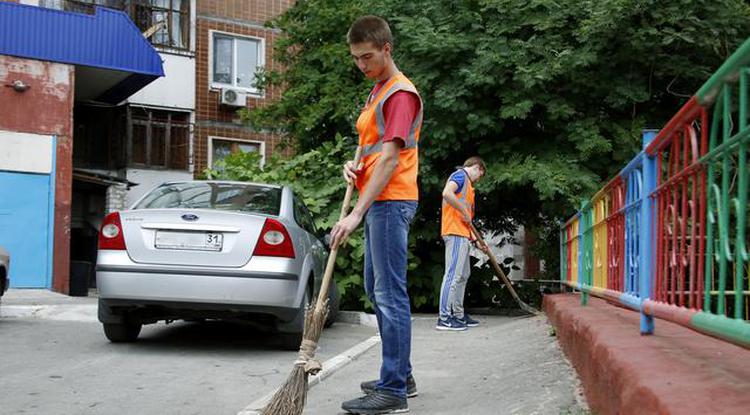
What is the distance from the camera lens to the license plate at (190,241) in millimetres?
6250

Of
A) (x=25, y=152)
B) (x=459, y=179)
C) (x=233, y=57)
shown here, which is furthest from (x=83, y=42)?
(x=459, y=179)

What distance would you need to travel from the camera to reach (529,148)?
36.3 ft

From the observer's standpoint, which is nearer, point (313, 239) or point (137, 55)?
point (313, 239)

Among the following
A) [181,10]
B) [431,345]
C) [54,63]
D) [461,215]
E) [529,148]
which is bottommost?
[431,345]

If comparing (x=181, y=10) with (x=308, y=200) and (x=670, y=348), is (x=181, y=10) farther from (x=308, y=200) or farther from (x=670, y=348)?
(x=670, y=348)

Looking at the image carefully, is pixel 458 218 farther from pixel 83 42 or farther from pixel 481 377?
pixel 83 42

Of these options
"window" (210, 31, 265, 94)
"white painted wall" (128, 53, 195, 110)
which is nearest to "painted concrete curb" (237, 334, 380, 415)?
"white painted wall" (128, 53, 195, 110)

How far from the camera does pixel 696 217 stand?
2.68 meters

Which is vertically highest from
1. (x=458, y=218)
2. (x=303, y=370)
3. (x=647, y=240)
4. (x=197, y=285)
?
(x=458, y=218)

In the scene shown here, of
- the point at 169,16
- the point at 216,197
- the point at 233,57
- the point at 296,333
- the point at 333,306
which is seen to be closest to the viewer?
the point at 296,333

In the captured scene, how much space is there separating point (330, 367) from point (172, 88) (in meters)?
18.4

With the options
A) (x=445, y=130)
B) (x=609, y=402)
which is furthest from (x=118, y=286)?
(x=445, y=130)

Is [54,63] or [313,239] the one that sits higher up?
[54,63]

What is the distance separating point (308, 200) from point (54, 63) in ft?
28.8
